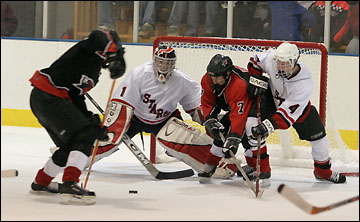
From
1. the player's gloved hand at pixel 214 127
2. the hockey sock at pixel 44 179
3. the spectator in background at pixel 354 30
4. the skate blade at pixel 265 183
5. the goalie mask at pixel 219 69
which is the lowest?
the skate blade at pixel 265 183

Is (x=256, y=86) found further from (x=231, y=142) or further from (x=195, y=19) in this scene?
(x=195, y=19)

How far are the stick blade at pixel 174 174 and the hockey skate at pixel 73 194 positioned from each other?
955 millimetres

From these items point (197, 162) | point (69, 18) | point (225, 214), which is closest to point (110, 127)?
point (197, 162)

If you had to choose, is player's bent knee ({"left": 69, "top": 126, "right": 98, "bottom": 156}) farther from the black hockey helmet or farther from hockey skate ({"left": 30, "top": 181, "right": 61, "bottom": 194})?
the black hockey helmet

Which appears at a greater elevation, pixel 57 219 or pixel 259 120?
pixel 259 120

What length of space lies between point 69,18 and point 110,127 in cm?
291

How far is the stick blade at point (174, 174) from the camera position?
4367 millimetres

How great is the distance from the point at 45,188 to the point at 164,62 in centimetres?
101

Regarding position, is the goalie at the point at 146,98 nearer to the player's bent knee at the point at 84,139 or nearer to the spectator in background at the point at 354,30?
the player's bent knee at the point at 84,139

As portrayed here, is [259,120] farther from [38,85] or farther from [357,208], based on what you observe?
[38,85]

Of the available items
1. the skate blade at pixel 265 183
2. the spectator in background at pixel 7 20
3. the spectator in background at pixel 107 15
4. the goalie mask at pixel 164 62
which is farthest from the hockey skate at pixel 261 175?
the spectator in background at pixel 7 20

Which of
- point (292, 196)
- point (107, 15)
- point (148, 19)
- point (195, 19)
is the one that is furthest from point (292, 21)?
point (292, 196)

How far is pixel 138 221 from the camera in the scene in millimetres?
3145

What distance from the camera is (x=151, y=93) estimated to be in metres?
4.35
